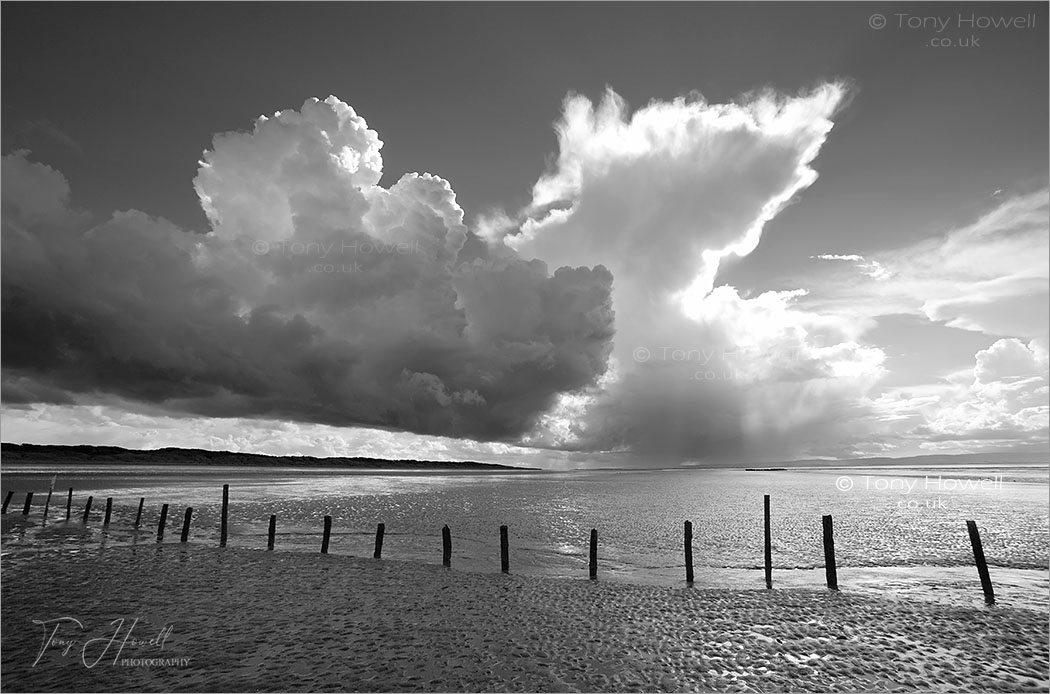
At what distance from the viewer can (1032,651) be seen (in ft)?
45.0

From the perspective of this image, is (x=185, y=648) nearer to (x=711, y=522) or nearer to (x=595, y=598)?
(x=595, y=598)

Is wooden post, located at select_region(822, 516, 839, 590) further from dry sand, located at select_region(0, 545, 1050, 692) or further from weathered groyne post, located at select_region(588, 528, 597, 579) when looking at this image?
weathered groyne post, located at select_region(588, 528, 597, 579)

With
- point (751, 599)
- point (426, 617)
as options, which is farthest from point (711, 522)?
point (426, 617)

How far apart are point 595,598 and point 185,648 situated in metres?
11.6
